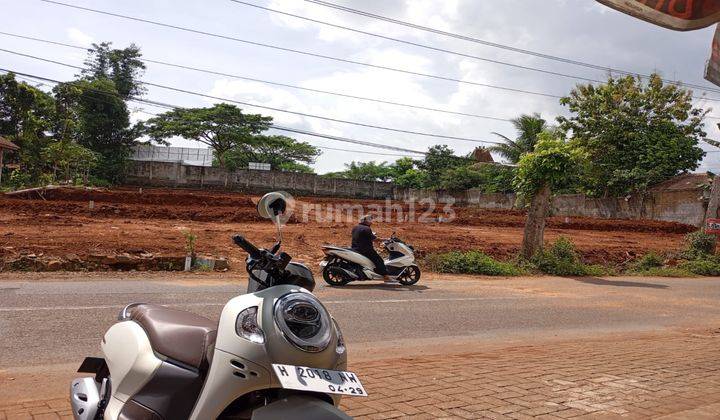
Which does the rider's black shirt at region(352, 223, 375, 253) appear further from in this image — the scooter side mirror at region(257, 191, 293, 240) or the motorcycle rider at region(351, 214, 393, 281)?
the scooter side mirror at region(257, 191, 293, 240)

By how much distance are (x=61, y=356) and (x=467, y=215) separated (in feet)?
99.7

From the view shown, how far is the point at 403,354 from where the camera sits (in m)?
6.41

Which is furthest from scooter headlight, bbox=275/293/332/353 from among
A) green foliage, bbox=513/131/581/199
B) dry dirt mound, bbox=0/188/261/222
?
dry dirt mound, bbox=0/188/261/222

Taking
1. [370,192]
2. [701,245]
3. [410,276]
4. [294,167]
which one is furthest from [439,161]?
[410,276]

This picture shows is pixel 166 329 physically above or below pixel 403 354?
above

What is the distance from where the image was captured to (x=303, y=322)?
2.51 meters

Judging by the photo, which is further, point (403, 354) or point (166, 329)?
point (403, 354)

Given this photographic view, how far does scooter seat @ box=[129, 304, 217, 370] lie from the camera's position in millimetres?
2725

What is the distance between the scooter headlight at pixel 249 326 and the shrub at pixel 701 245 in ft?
71.6

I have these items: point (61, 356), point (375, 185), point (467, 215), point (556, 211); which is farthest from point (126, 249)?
point (556, 211)

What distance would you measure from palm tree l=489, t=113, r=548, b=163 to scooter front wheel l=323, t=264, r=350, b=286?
1190 inches

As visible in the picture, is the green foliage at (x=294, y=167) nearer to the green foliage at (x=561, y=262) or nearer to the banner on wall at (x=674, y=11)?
the green foliage at (x=561, y=262)

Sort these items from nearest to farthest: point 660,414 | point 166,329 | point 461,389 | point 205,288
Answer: point 166,329, point 660,414, point 461,389, point 205,288

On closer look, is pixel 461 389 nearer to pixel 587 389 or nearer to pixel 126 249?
pixel 587 389
